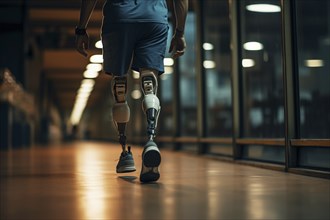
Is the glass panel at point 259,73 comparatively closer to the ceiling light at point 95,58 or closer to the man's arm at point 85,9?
the man's arm at point 85,9

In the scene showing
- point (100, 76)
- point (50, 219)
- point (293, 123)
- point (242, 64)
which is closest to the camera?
point (50, 219)

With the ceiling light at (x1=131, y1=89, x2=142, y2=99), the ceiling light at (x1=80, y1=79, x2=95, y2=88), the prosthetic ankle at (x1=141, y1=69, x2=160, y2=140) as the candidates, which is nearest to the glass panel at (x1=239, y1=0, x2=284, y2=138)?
the prosthetic ankle at (x1=141, y1=69, x2=160, y2=140)

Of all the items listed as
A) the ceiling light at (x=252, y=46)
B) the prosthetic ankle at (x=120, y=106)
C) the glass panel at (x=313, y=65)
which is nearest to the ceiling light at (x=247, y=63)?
the ceiling light at (x=252, y=46)

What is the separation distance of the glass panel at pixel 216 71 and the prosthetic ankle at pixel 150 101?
413 cm

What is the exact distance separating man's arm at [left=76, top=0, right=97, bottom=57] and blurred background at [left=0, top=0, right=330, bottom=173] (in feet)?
5.73

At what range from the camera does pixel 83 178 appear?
3486mm

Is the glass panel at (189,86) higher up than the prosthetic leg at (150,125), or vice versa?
the glass panel at (189,86)

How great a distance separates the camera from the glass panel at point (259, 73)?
18.4 feet

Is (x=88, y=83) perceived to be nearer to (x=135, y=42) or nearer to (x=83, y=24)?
(x=83, y=24)

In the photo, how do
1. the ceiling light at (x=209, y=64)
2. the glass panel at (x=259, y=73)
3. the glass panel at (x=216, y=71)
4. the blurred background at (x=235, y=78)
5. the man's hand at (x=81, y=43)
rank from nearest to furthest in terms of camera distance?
the man's hand at (x=81, y=43) < the blurred background at (x=235, y=78) < the glass panel at (x=259, y=73) < the glass panel at (x=216, y=71) < the ceiling light at (x=209, y=64)

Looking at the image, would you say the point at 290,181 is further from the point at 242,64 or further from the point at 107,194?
the point at 242,64

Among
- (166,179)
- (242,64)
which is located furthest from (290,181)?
(242,64)

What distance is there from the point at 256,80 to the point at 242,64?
A: 0.35m

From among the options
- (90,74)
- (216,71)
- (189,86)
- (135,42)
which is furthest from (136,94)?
(135,42)
